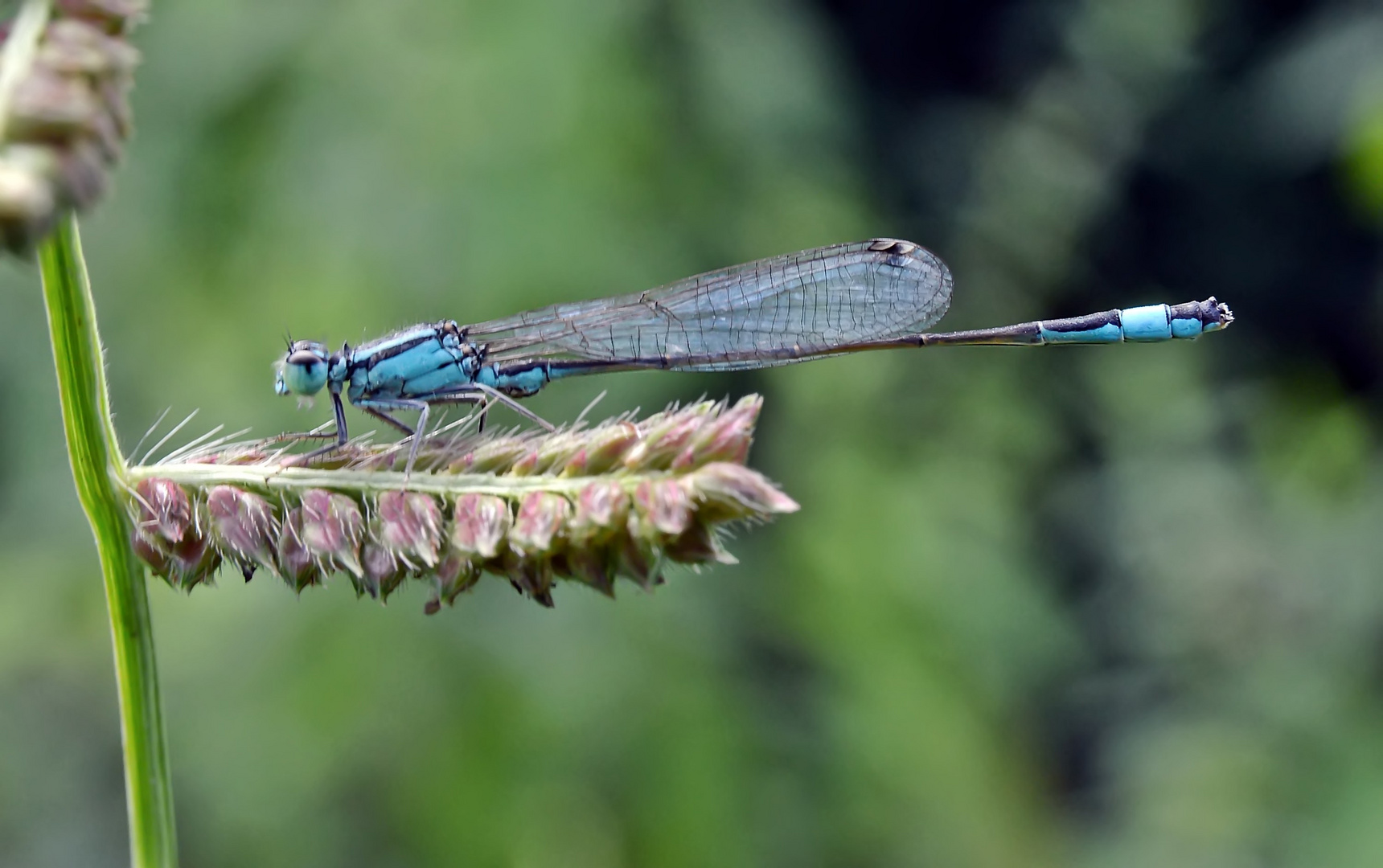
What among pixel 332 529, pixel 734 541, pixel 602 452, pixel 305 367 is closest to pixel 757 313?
pixel 734 541

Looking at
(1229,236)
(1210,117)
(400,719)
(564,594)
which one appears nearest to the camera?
(400,719)

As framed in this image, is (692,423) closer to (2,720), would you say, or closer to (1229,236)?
(2,720)

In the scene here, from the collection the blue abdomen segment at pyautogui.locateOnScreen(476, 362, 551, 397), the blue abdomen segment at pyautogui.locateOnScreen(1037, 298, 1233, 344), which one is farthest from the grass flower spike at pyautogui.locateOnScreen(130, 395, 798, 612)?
the blue abdomen segment at pyautogui.locateOnScreen(1037, 298, 1233, 344)

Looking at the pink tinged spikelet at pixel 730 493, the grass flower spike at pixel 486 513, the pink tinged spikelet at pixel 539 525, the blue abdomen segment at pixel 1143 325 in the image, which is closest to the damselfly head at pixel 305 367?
the grass flower spike at pixel 486 513

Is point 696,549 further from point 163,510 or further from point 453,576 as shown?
point 163,510

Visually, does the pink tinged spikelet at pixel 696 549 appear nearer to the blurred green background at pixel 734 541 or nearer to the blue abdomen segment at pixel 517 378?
the blue abdomen segment at pixel 517 378

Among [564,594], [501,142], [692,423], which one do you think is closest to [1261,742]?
[564,594]
